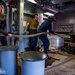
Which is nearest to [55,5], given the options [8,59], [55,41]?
[55,41]

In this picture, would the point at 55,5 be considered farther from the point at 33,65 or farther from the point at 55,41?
the point at 33,65

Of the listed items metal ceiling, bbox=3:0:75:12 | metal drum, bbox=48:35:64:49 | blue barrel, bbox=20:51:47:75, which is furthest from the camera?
metal drum, bbox=48:35:64:49

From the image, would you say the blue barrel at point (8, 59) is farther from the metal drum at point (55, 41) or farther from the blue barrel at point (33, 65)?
the metal drum at point (55, 41)

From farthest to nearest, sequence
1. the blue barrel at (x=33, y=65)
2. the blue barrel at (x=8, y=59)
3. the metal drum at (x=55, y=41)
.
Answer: the metal drum at (x=55, y=41) → the blue barrel at (x=8, y=59) → the blue barrel at (x=33, y=65)

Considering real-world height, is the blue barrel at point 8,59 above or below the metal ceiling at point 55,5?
below

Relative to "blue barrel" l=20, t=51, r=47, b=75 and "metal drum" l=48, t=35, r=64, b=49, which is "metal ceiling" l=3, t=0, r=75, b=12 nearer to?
"metal drum" l=48, t=35, r=64, b=49

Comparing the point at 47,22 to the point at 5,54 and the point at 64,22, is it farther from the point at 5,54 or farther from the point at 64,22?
the point at 64,22

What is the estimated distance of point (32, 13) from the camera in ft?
18.6

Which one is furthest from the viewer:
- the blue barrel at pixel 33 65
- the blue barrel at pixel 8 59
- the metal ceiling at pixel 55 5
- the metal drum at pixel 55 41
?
the metal drum at pixel 55 41

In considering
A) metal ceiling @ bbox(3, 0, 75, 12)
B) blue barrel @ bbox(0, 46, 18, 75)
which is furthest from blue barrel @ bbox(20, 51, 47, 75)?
metal ceiling @ bbox(3, 0, 75, 12)

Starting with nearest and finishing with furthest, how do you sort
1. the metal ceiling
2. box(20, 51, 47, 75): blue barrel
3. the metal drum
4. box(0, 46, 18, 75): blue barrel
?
1. box(20, 51, 47, 75): blue barrel
2. box(0, 46, 18, 75): blue barrel
3. the metal ceiling
4. the metal drum

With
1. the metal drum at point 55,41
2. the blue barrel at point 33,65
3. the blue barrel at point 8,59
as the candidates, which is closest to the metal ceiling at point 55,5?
the metal drum at point 55,41

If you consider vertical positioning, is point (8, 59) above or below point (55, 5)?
below

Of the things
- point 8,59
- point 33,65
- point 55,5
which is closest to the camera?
point 33,65
